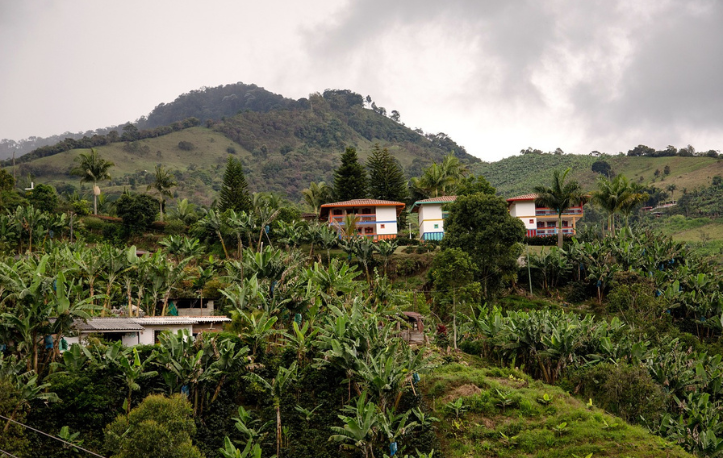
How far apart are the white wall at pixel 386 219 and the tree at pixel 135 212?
18.1 m

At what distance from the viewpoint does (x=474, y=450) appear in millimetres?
19547

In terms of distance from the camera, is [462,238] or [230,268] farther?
[462,238]

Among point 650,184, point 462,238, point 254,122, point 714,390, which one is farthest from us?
point 254,122

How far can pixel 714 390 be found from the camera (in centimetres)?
2509

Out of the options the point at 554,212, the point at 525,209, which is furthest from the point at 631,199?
the point at 525,209

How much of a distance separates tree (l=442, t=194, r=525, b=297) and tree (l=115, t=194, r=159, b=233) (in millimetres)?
24422

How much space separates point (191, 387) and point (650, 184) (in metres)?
78.5

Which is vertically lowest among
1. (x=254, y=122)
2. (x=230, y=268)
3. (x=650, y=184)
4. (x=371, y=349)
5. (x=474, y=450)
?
(x=474, y=450)

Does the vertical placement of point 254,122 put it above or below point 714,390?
above

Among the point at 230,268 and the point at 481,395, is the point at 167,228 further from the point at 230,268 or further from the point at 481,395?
the point at 481,395

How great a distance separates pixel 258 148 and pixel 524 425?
137245mm

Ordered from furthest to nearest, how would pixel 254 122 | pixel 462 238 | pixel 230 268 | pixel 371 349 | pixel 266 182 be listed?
pixel 254 122 → pixel 266 182 → pixel 462 238 → pixel 230 268 → pixel 371 349

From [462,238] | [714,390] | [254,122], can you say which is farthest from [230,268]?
[254,122]

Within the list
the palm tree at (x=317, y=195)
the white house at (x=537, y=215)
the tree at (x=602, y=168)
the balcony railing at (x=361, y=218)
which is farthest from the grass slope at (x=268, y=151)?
the white house at (x=537, y=215)
